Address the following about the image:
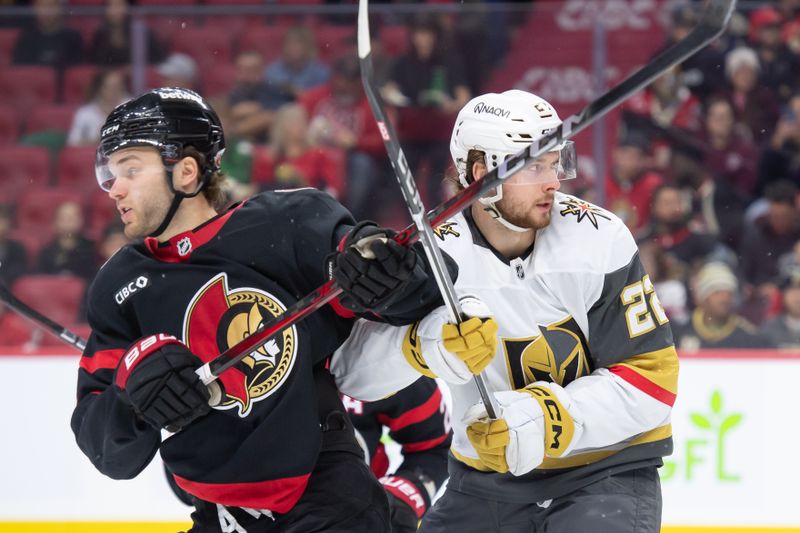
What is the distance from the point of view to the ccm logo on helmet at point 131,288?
7.79 ft

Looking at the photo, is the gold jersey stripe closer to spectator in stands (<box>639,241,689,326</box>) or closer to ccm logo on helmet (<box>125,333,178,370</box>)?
ccm logo on helmet (<box>125,333,178,370</box>)

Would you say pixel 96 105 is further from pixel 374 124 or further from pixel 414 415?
pixel 414 415

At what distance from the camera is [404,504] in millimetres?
2877

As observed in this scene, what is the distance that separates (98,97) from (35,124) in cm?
32

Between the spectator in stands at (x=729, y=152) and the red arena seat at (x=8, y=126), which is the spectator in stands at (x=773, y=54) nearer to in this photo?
the spectator in stands at (x=729, y=152)

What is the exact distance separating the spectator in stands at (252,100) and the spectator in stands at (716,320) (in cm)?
206

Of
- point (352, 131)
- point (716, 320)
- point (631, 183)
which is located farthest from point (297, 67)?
point (716, 320)

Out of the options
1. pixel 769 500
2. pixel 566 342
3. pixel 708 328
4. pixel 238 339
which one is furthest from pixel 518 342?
pixel 708 328

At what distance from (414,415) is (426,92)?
2.82 m

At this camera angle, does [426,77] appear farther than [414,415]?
Yes

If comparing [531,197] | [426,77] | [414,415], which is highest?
[426,77]

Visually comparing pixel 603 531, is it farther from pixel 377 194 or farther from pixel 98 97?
pixel 98 97

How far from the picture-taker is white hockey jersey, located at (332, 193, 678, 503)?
8.04ft

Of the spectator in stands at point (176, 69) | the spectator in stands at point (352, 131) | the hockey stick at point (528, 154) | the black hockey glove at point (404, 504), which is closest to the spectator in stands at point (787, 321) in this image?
the spectator in stands at point (352, 131)
